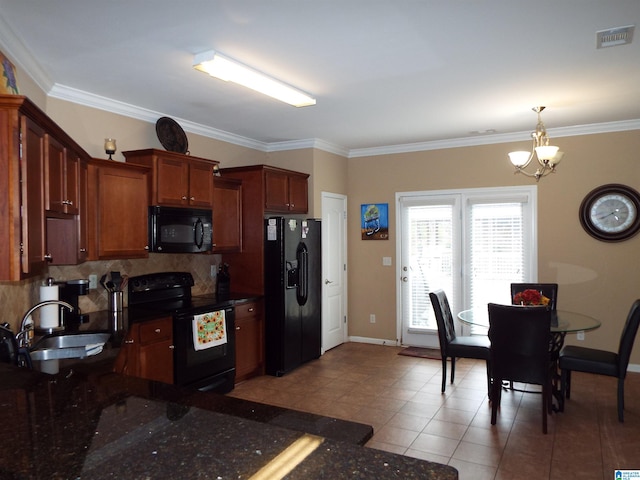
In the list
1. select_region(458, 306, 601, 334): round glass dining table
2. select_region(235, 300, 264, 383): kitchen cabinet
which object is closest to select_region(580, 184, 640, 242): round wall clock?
select_region(458, 306, 601, 334): round glass dining table

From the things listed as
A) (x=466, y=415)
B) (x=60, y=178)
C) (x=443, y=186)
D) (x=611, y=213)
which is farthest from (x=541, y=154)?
(x=60, y=178)

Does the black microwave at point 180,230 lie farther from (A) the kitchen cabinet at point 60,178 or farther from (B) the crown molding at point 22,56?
(B) the crown molding at point 22,56

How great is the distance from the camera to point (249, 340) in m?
4.82

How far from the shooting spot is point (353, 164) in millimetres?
6465

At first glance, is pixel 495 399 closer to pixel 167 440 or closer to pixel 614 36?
pixel 614 36

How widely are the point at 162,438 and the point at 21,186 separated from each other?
4.85 feet

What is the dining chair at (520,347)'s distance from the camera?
3.51 meters

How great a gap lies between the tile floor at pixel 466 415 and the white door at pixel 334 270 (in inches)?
24.8

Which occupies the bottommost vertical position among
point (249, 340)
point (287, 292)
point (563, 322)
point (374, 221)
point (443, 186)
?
point (249, 340)

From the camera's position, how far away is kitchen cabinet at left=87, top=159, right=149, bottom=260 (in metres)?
3.59

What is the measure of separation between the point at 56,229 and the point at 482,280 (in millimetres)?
4524

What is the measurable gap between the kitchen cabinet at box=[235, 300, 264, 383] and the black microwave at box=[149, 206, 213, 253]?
0.75 m

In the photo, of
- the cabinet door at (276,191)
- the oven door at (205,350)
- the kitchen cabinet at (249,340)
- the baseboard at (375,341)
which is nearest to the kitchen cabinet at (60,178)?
the oven door at (205,350)

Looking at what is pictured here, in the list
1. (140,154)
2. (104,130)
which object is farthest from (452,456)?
(104,130)
